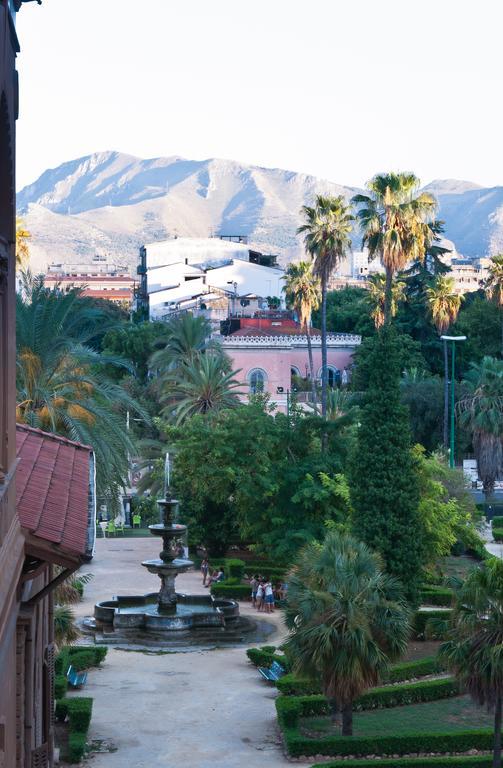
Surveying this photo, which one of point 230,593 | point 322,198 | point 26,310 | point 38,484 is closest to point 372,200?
point 322,198

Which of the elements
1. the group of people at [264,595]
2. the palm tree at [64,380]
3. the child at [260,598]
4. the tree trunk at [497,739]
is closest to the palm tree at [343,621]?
the tree trunk at [497,739]

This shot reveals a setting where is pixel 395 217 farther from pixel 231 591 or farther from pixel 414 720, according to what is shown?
pixel 414 720

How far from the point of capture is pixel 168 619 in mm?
30531

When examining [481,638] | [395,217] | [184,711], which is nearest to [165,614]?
[184,711]

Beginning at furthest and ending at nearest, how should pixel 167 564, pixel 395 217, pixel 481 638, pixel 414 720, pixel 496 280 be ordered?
1. pixel 496 280
2. pixel 395 217
3. pixel 167 564
4. pixel 414 720
5. pixel 481 638

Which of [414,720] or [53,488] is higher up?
[53,488]

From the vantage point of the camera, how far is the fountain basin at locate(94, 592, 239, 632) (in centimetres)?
3052

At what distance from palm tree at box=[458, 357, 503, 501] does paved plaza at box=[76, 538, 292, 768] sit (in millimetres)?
24798

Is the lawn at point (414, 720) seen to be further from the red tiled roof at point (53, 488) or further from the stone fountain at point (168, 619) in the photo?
the red tiled roof at point (53, 488)

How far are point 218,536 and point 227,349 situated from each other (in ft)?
94.1

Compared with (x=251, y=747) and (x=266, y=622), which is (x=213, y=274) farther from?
(x=251, y=747)

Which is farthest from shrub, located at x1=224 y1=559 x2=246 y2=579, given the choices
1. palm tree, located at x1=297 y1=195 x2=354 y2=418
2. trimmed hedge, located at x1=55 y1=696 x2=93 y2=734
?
palm tree, located at x1=297 y1=195 x2=354 y2=418

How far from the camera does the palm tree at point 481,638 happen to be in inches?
707

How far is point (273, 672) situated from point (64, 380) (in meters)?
7.27
